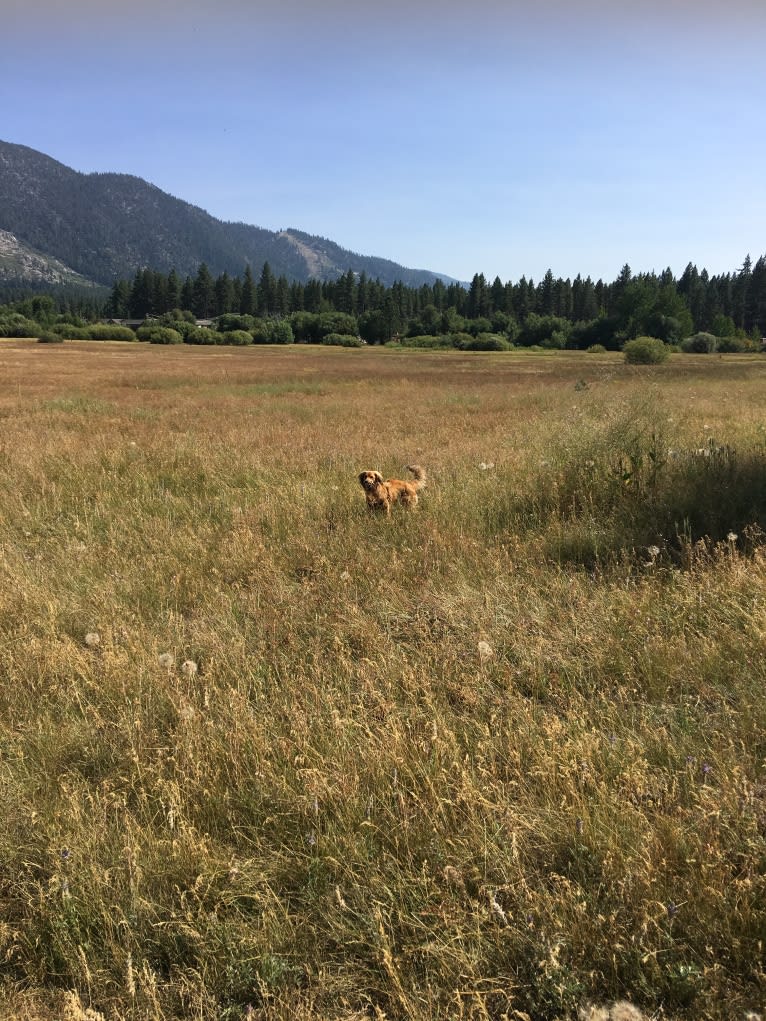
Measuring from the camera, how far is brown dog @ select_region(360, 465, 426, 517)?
20.6 feet

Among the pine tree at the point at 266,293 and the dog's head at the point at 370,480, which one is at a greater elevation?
the pine tree at the point at 266,293

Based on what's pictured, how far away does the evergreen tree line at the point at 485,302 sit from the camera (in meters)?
120

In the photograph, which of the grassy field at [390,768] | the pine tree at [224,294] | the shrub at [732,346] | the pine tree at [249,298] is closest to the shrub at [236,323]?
the pine tree at [249,298]

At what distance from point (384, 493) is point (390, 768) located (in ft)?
13.6

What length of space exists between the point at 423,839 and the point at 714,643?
2036 mm

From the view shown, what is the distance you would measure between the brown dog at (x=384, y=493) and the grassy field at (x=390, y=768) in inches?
11.1

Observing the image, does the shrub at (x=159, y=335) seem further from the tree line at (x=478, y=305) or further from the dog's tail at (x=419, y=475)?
the dog's tail at (x=419, y=475)

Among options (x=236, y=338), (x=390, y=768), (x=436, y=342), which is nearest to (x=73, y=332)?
(x=236, y=338)

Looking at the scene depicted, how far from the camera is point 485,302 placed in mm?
148875

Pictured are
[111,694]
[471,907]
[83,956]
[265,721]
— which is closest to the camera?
[83,956]

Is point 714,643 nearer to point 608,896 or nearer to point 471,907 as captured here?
point 608,896

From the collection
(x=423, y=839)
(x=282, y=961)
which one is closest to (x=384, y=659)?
(x=423, y=839)

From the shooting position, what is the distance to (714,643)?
3.16m

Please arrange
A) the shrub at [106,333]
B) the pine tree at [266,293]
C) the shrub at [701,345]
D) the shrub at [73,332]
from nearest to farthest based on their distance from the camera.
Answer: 1. the shrub at [701,345]
2. the shrub at [73,332]
3. the shrub at [106,333]
4. the pine tree at [266,293]
